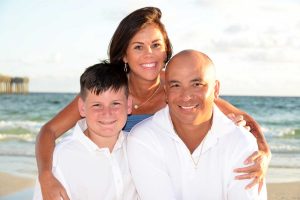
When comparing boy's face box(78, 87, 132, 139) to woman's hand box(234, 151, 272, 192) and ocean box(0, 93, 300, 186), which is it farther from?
ocean box(0, 93, 300, 186)

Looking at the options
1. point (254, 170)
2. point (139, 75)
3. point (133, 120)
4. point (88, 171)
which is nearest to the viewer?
point (254, 170)

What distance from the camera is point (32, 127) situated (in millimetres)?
19156

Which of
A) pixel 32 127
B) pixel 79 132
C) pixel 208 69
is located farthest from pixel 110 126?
pixel 32 127

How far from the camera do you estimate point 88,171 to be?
13.3 ft

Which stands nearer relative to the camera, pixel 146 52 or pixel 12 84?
pixel 146 52

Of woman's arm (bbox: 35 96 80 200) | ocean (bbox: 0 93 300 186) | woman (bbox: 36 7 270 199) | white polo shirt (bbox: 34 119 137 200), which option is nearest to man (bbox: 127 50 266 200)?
white polo shirt (bbox: 34 119 137 200)

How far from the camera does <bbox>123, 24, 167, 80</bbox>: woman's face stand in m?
5.06

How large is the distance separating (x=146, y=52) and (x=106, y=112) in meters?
1.17

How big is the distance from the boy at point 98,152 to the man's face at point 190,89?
19.6 inches

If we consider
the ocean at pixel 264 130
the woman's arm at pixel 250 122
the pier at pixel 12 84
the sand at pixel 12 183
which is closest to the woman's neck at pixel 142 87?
the woman's arm at pixel 250 122

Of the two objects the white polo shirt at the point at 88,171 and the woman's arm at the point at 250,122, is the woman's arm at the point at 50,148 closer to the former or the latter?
the white polo shirt at the point at 88,171

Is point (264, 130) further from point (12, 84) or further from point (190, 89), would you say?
point (12, 84)

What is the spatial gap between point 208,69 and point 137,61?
4.17 ft

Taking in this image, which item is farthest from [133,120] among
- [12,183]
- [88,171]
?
[12,183]
